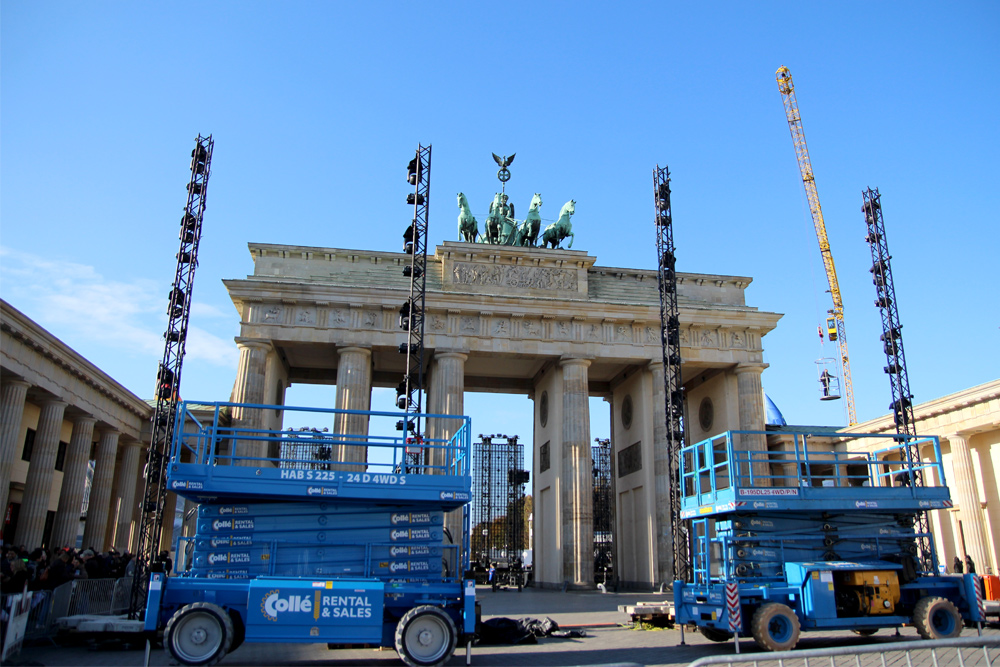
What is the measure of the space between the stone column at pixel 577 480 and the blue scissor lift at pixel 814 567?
19755 mm

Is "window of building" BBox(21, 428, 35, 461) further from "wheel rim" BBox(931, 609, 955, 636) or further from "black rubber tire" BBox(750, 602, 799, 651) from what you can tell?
"wheel rim" BBox(931, 609, 955, 636)

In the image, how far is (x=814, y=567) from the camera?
46.1 feet

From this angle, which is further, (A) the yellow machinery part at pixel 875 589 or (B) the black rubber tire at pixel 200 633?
(A) the yellow machinery part at pixel 875 589

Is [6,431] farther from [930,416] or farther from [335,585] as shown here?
[930,416]

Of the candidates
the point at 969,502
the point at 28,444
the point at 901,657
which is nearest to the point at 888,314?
the point at 969,502

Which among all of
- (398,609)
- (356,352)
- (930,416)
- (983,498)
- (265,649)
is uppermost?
(356,352)

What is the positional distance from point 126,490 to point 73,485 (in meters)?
5.61

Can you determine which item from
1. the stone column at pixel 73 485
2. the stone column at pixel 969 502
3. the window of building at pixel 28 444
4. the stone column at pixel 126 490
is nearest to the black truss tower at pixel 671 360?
the stone column at pixel 969 502

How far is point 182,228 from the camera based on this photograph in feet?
76.4

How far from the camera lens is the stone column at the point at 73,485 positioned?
27969 mm

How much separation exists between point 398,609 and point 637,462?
2814 centimetres

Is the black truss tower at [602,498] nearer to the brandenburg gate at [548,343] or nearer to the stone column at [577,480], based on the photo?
the brandenburg gate at [548,343]

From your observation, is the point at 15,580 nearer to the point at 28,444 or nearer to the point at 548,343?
the point at 28,444

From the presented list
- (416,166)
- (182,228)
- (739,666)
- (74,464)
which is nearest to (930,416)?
(416,166)
